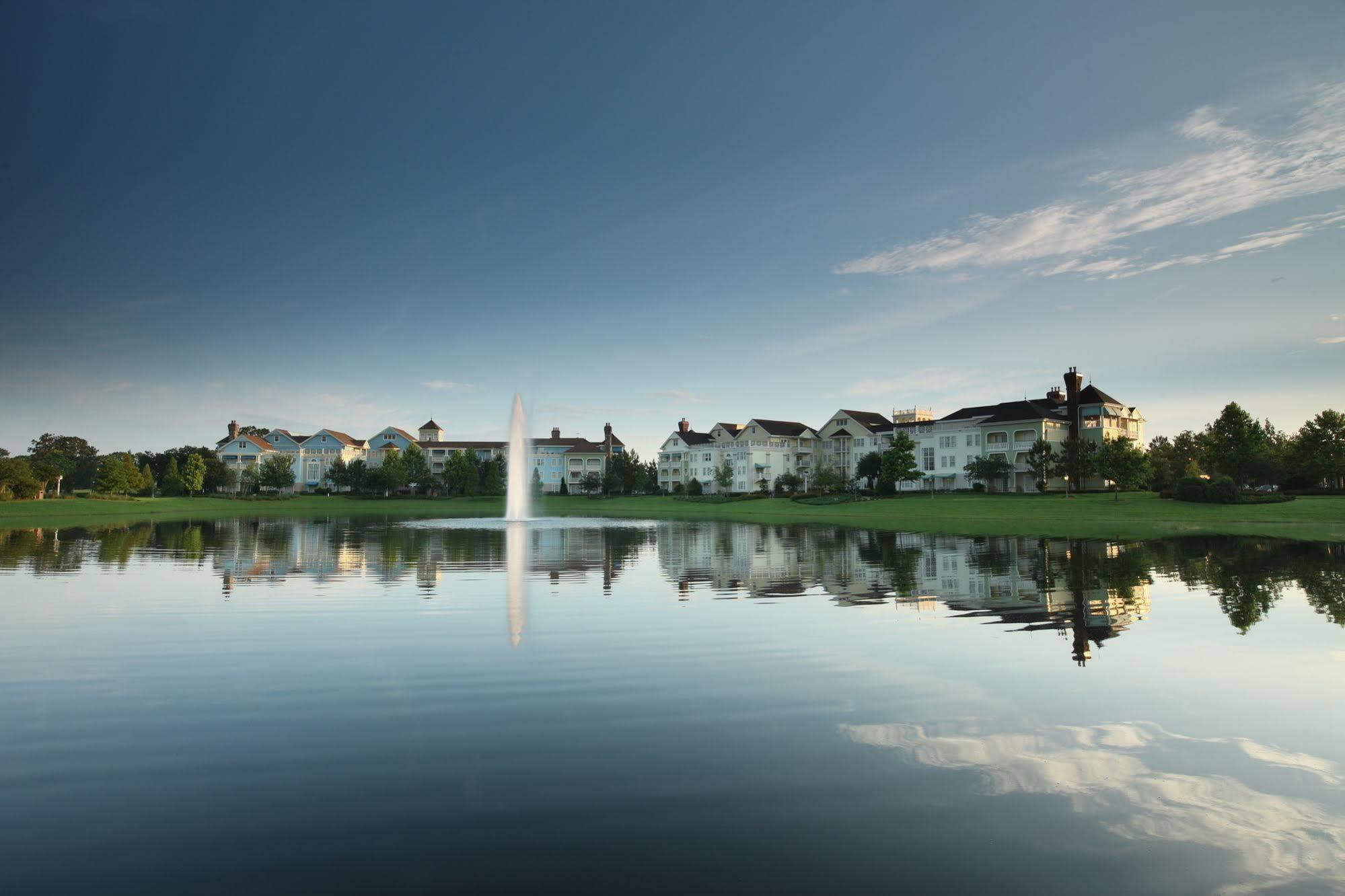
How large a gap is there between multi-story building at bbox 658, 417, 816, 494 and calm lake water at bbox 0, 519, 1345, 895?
3950 inches

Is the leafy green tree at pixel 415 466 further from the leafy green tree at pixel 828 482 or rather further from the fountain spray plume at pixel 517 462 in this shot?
the leafy green tree at pixel 828 482

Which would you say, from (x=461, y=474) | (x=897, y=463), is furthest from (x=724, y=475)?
(x=461, y=474)

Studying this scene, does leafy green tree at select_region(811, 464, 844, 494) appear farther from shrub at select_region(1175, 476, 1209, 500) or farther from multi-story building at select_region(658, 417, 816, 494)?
shrub at select_region(1175, 476, 1209, 500)

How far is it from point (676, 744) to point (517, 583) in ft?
50.8

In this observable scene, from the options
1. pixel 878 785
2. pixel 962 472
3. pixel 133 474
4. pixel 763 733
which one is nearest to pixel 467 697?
pixel 763 733

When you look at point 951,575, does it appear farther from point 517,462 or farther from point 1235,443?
point 1235,443

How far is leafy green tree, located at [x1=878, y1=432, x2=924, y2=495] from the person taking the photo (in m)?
90.7

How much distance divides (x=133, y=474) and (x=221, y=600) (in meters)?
96.5

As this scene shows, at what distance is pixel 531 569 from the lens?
27.0 meters

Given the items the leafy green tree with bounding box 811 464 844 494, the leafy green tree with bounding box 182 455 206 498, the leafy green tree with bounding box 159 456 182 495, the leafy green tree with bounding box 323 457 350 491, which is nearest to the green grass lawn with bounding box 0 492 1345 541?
the leafy green tree with bounding box 811 464 844 494

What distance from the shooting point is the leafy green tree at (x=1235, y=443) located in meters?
74.2

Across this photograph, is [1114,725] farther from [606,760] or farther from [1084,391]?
[1084,391]

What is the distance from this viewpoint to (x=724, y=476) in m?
120

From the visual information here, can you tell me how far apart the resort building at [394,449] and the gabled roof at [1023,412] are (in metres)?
64.3
